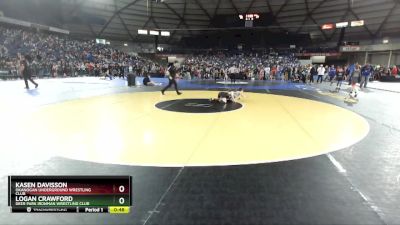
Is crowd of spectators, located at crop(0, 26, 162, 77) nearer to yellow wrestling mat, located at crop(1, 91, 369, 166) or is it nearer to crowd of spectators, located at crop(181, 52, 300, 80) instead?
crowd of spectators, located at crop(181, 52, 300, 80)

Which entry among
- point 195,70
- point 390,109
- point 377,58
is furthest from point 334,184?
point 377,58

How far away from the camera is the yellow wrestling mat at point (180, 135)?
14.0 ft

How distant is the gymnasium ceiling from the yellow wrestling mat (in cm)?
3200

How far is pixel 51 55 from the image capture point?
29984 mm

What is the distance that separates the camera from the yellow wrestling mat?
4.26 metres

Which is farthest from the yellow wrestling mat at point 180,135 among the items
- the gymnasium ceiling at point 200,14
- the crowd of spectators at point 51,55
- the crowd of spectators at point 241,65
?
the gymnasium ceiling at point 200,14

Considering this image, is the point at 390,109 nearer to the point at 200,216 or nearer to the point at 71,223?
the point at 200,216

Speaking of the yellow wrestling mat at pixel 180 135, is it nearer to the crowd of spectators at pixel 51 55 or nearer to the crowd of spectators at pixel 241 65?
the crowd of spectators at pixel 241 65
